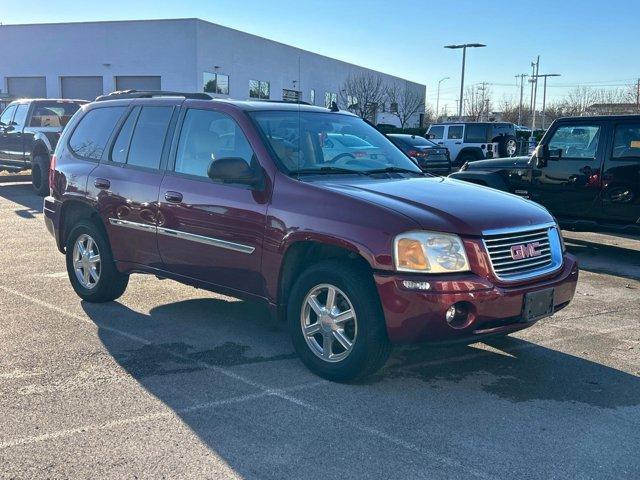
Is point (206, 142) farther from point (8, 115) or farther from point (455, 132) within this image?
point (455, 132)

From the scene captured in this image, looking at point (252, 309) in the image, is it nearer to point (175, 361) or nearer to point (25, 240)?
point (175, 361)

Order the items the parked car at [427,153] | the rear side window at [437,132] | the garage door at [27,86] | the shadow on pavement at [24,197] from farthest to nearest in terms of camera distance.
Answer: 1. the garage door at [27,86]
2. the rear side window at [437,132]
3. the parked car at [427,153]
4. the shadow on pavement at [24,197]

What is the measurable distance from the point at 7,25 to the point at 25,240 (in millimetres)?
36440

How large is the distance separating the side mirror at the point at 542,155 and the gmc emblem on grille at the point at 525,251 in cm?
563

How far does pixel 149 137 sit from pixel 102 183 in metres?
0.65

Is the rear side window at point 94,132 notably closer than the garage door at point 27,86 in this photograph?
Yes

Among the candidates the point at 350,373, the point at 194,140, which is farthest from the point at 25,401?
the point at 194,140

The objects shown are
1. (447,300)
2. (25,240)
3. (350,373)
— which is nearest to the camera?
(447,300)

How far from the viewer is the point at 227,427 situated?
3832 mm

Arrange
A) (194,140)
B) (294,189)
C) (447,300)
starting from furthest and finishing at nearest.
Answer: (194,140), (294,189), (447,300)

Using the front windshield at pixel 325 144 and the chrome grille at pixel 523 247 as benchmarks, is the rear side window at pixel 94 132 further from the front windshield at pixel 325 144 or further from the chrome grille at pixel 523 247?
the chrome grille at pixel 523 247

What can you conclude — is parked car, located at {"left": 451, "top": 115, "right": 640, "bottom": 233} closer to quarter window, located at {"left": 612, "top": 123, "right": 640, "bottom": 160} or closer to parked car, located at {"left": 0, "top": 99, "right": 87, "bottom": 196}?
quarter window, located at {"left": 612, "top": 123, "right": 640, "bottom": 160}

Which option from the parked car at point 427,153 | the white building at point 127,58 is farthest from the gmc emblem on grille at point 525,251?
the white building at point 127,58

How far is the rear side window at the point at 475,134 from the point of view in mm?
25781
